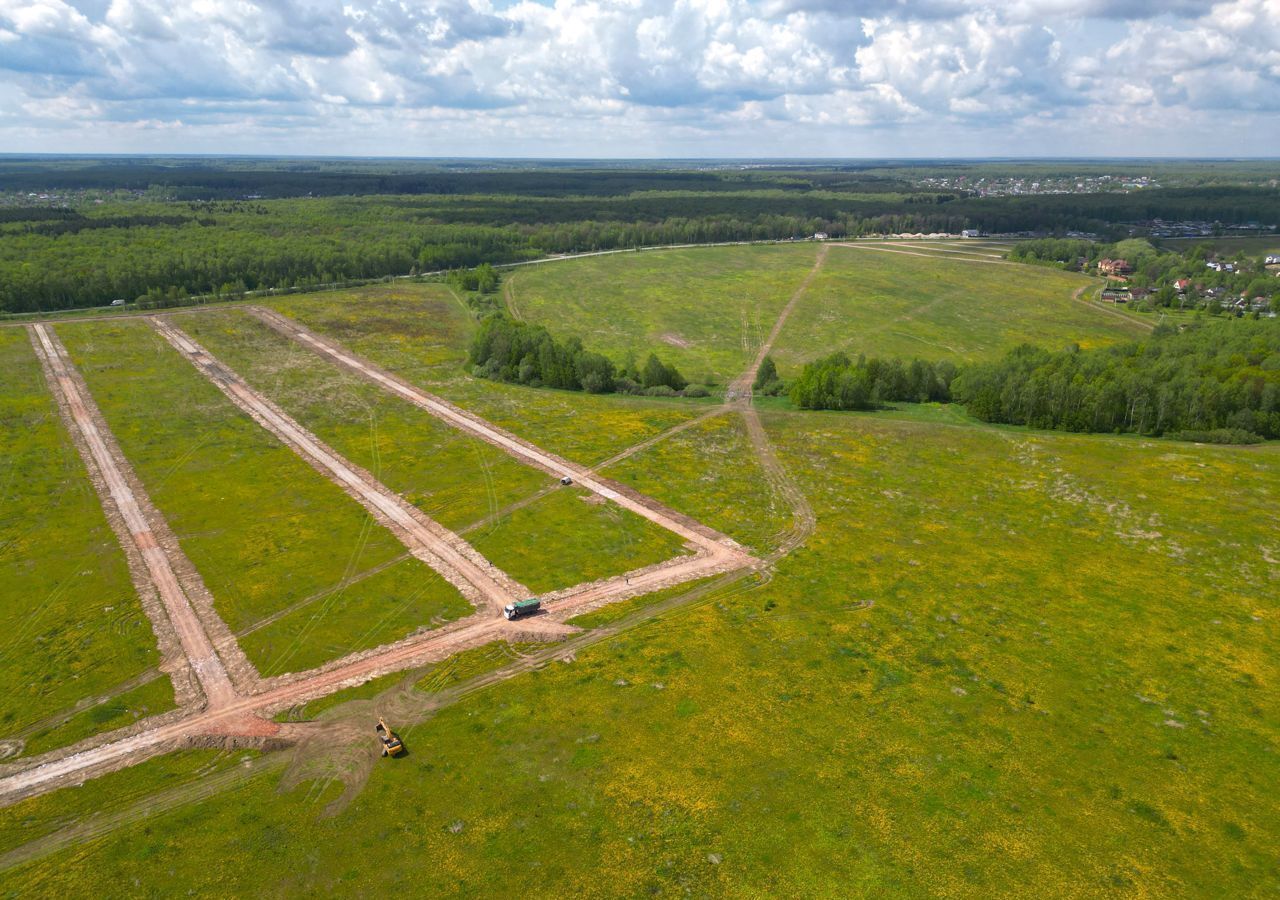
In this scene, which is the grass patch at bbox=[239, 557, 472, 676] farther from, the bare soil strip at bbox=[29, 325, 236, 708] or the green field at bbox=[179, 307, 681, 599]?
the bare soil strip at bbox=[29, 325, 236, 708]

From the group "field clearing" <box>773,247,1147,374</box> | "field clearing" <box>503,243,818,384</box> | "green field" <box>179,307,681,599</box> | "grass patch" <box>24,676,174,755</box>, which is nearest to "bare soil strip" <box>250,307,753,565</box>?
"green field" <box>179,307,681,599</box>

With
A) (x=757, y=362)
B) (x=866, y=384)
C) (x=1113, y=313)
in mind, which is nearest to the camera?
(x=866, y=384)

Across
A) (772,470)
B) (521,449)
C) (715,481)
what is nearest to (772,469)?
(772,470)

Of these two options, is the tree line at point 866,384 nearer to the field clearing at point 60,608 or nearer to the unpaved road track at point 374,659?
the unpaved road track at point 374,659

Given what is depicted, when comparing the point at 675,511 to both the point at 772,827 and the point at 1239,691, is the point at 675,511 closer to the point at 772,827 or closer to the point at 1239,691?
the point at 772,827

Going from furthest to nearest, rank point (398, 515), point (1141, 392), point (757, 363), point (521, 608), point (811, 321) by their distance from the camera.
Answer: point (811, 321)
point (757, 363)
point (1141, 392)
point (398, 515)
point (521, 608)

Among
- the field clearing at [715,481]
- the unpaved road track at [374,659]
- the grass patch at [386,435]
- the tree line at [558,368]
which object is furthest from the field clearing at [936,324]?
the unpaved road track at [374,659]

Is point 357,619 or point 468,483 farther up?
point 468,483

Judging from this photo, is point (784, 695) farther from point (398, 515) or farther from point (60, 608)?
point (60, 608)
